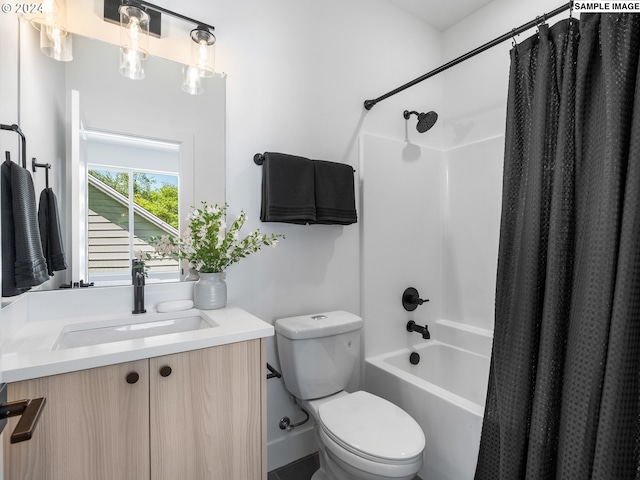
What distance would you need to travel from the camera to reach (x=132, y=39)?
1.42m

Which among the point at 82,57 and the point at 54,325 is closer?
the point at 54,325

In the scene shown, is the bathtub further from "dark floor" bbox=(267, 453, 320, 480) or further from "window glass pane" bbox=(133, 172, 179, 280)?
"window glass pane" bbox=(133, 172, 179, 280)

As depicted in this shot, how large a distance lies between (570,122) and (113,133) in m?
1.73

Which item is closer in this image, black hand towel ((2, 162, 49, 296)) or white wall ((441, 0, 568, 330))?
black hand towel ((2, 162, 49, 296))

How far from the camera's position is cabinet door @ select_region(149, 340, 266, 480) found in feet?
3.47

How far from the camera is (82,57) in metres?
1.38

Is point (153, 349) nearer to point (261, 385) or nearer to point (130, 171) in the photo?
point (261, 385)

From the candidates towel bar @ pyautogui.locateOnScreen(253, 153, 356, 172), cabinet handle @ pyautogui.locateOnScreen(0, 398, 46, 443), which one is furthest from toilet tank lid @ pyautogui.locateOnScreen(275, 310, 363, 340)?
cabinet handle @ pyautogui.locateOnScreen(0, 398, 46, 443)

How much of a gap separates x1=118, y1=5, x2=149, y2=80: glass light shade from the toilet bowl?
1.66m

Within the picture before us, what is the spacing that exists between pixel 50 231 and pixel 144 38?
90 cm

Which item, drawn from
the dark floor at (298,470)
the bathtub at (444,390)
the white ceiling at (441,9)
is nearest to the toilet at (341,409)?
the dark floor at (298,470)

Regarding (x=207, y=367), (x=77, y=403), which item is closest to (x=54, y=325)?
(x=77, y=403)

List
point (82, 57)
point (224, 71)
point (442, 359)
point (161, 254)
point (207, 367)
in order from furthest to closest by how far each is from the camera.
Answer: point (442, 359), point (224, 71), point (161, 254), point (82, 57), point (207, 367)

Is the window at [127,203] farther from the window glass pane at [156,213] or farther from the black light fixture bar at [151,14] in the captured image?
the black light fixture bar at [151,14]
